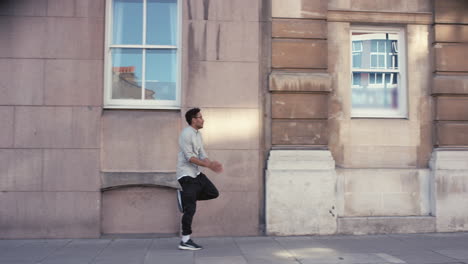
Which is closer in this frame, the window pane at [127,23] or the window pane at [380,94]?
the window pane at [127,23]

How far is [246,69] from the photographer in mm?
7211

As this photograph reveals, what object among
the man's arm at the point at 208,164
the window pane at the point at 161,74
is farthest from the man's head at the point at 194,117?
the window pane at the point at 161,74

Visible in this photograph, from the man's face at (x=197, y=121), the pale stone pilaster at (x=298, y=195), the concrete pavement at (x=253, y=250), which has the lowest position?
the concrete pavement at (x=253, y=250)

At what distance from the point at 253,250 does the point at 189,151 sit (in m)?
1.74

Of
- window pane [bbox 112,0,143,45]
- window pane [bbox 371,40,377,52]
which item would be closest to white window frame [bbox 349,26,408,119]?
window pane [bbox 371,40,377,52]

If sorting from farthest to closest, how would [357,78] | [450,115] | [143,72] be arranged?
Answer: [357,78]
[450,115]
[143,72]

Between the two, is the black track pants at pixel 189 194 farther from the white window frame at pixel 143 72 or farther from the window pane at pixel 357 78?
the window pane at pixel 357 78

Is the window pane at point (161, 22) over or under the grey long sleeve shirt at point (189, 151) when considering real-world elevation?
over

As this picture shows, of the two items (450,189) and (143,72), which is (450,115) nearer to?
(450,189)

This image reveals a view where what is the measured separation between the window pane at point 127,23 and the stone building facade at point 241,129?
0.67 ft

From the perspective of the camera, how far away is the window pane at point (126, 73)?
7367 mm

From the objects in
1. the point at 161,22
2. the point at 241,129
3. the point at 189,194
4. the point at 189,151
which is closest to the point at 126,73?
the point at 161,22

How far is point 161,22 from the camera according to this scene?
7.48m

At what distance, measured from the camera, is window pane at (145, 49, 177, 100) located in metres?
7.40
